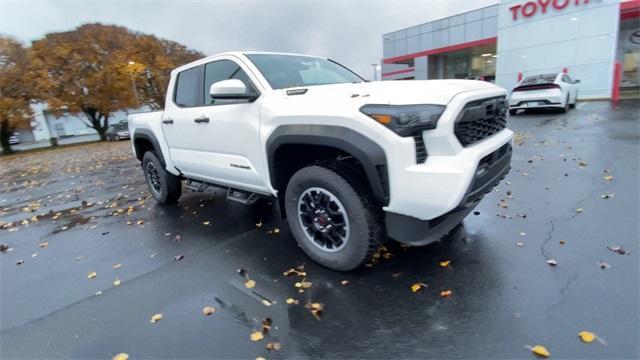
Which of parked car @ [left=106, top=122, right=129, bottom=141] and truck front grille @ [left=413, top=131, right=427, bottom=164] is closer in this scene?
truck front grille @ [left=413, top=131, right=427, bottom=164]

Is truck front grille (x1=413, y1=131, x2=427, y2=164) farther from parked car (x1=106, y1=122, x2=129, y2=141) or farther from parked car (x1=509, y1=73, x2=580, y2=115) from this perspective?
parked car (x1=106, y1=122, x2=129, y2=141)

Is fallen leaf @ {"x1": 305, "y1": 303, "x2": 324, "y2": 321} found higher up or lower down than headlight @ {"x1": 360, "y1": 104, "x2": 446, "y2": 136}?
lower down

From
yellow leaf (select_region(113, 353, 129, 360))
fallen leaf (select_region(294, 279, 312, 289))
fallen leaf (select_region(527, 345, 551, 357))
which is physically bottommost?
fallen leaf (select_region(527, 345, 551, 357))

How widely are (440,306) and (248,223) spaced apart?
2.74m

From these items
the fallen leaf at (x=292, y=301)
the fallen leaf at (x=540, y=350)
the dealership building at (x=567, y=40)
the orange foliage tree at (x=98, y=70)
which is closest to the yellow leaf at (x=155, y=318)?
the fallen leaf at (x=292, y=301)

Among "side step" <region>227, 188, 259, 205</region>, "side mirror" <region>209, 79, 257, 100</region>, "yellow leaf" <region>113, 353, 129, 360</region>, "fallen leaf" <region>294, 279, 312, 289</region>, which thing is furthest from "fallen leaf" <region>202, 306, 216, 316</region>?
"side mirror" <region>209, 79, 257, 100</region>

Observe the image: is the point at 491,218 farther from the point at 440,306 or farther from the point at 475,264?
the point at 440,306

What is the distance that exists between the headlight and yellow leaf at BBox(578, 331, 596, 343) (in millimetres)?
1524

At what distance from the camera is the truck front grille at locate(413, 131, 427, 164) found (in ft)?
8.00

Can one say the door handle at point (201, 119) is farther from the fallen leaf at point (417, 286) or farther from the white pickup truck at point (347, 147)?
the fallen leaf at point (417, 286)

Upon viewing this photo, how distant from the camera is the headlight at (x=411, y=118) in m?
2.41

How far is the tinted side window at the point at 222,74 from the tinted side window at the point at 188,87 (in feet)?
0.68

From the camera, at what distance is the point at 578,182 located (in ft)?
16.6

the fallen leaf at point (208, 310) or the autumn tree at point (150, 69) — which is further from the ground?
the autumn tree at point (150, 69)
